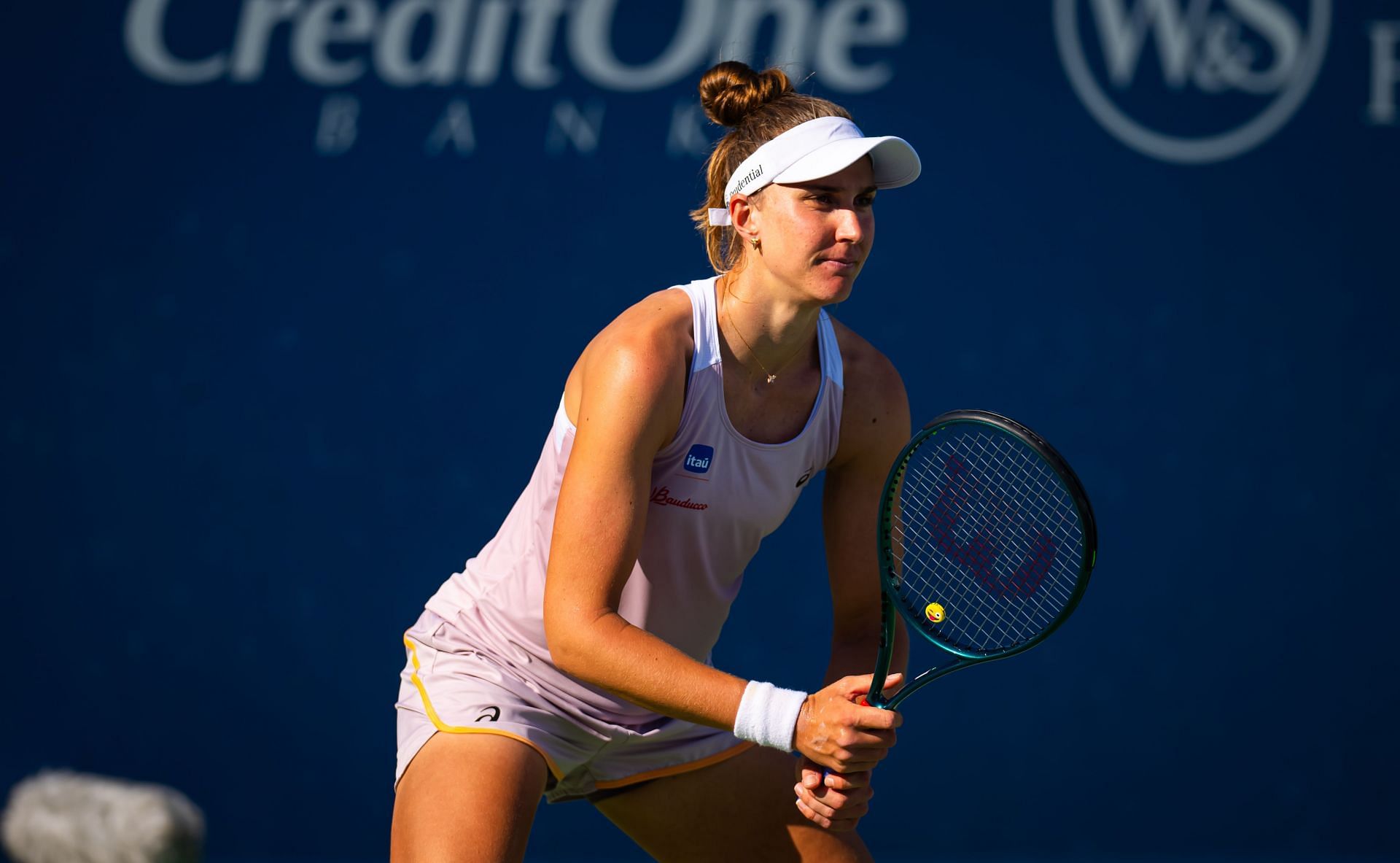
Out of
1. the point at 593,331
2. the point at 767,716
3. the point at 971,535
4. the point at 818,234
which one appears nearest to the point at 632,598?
the point at 767,716

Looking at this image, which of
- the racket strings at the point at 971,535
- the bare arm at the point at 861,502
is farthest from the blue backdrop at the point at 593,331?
the bare arm at the point at 861,502

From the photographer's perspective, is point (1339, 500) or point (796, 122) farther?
point (1339, 500)

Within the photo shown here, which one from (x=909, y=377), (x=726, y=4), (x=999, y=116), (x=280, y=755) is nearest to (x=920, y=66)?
(x=999, y=116)

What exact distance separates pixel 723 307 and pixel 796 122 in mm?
302

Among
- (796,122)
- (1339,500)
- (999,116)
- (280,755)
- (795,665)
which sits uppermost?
(999,116)

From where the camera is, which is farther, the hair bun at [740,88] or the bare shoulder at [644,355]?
the hair bun at [740,88]

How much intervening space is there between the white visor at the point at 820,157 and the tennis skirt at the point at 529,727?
83 cm

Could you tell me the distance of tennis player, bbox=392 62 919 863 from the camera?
2.09 m

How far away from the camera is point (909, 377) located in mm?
4445

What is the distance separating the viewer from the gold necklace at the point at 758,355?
2.32m

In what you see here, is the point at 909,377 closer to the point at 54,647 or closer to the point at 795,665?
the point at 795,665

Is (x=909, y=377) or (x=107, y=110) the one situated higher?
(x=107, y=110)

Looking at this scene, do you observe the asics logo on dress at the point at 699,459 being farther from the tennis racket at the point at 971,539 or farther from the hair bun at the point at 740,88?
the hair bun at the point at 740,88

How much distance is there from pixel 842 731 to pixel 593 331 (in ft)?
8.37
